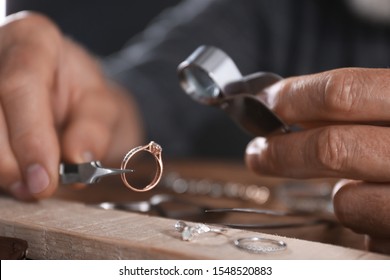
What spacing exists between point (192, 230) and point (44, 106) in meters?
0.32

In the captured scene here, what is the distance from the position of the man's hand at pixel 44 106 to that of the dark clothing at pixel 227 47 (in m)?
0.44

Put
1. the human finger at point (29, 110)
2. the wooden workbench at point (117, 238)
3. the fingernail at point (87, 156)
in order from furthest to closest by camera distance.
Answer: the fingernail at point (87, 156) < the human finger at point (29, 110) < the wooden workbench at point (117, 238)

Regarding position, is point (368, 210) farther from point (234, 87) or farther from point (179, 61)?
point (179, 61)

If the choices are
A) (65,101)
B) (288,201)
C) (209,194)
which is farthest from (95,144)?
(288,201)

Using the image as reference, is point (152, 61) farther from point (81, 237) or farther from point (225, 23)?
point (81, 237)

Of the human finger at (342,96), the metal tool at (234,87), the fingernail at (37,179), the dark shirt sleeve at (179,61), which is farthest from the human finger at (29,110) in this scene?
the dark shirt sleeve at (179,61)

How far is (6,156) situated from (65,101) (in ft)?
0.91

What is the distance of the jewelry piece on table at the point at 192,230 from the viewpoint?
0.44 m

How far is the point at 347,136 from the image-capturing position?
52cm

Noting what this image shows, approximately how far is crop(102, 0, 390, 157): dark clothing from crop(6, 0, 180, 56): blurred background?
1.32ft

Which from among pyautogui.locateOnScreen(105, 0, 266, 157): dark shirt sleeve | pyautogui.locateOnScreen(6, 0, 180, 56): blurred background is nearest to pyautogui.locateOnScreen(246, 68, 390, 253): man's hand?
pyautogui.locateOnScreen(105, 0, 266, 157): dark shirt sleeve

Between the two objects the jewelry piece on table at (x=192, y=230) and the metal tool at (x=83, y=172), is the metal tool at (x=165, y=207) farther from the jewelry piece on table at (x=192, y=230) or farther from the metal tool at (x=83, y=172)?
the jewelry piece on table at (x=192, y=230)

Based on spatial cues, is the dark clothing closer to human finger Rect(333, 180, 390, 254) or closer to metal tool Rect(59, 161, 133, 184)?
metal tool Rect(59, 161, 133, 184)

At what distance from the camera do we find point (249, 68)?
1.71 meters
